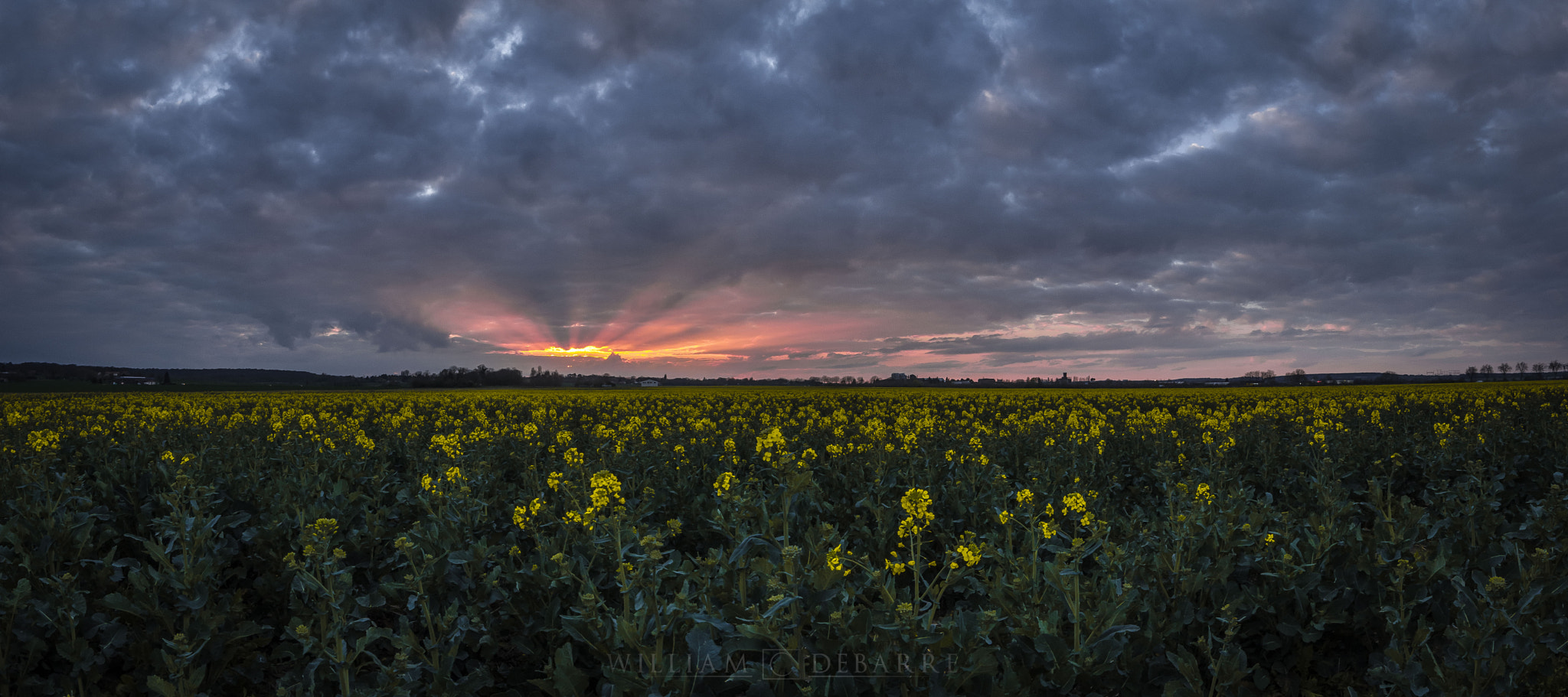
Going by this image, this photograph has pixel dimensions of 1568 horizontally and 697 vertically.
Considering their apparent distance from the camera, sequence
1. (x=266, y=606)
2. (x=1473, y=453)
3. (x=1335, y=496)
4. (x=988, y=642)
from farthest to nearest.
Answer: (x=1473, y=453) → (x=1335, y=496) → (x=266, y=606) → (x=988, y=642)

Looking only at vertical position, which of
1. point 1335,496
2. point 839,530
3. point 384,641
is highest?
point 1335,496

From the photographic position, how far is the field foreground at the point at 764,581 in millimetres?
3119

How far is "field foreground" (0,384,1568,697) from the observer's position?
123 inches

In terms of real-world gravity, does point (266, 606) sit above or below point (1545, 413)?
below

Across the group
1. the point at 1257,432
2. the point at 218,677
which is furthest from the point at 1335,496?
the point at 218,677

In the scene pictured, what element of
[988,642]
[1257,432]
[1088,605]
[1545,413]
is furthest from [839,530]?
[1545,413]

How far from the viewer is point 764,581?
3.30 metres

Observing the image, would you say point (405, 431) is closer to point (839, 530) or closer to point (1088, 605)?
point (839, 530)

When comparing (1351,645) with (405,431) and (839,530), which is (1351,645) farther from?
(405,431)

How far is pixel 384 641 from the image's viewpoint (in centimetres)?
547

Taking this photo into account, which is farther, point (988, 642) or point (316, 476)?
point (316, 476)

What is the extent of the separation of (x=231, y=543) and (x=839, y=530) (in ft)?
20.3

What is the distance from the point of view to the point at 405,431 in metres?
13.3

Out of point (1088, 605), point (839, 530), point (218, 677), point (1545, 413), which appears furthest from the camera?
point (1545, 413)
